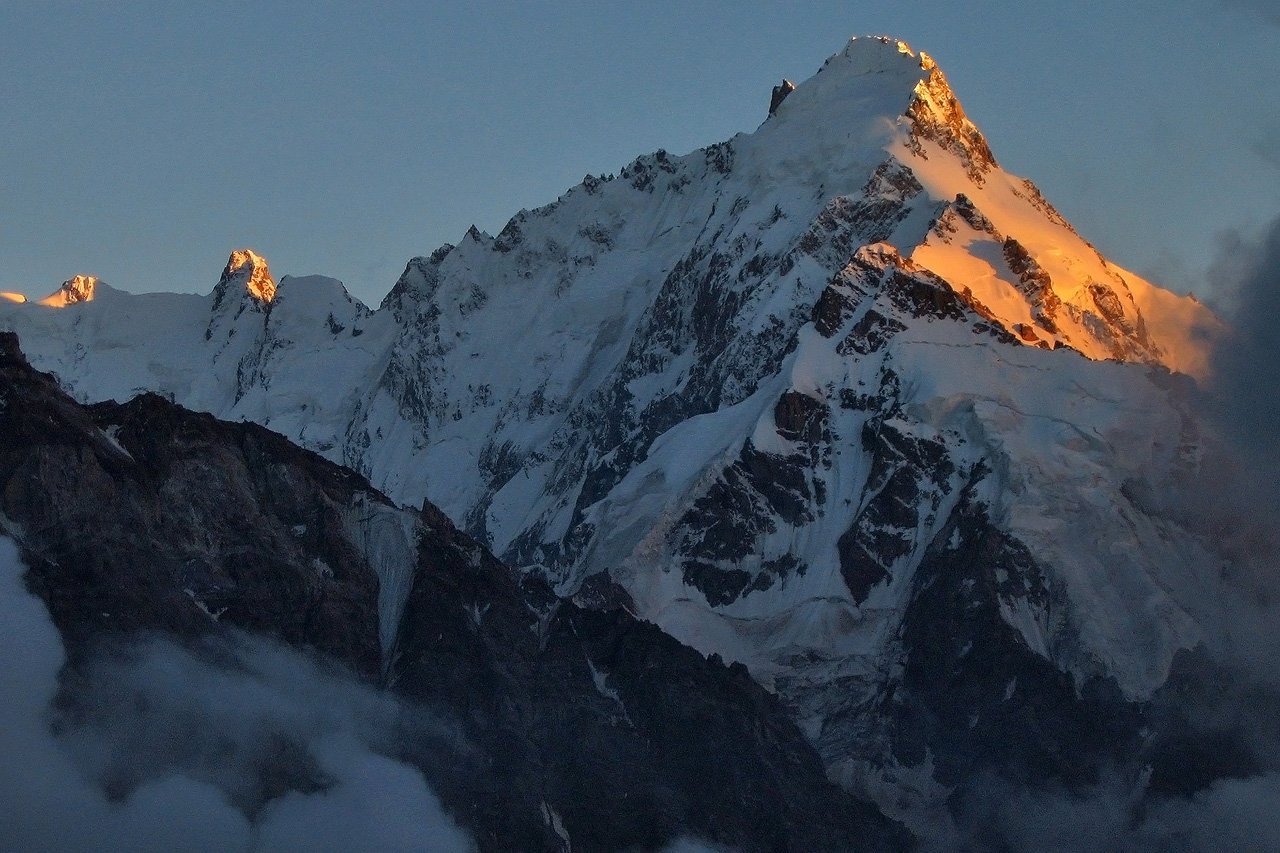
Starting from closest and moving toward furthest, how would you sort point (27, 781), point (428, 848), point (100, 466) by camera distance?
point (27, 781) → point (428, 848) → point (100, 466)

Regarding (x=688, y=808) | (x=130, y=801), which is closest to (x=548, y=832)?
(x=688, y=808)

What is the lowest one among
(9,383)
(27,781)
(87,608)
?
(27,781)

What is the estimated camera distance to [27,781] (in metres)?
168

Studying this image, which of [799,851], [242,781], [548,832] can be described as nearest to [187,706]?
[242,781]

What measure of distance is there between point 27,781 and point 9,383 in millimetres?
35480

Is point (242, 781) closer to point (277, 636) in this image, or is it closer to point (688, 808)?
point (277, 636)

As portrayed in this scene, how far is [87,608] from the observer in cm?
18512

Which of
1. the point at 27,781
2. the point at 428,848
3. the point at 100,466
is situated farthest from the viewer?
the point at 100,466

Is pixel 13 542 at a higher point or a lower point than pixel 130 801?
higher

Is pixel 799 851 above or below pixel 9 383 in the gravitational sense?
below

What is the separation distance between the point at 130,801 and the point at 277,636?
2570 centimetres

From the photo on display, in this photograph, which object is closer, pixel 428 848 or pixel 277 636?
pixel 428 848

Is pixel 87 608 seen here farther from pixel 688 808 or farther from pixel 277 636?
pixel 688 808

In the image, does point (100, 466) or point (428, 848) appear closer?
point (428, 848)
